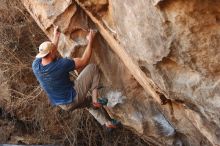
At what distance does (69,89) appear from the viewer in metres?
6.24

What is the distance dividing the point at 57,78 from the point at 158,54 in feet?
5.89

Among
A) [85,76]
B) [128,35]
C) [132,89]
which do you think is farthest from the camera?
[132,89]

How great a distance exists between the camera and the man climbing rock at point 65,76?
5848 millimetres

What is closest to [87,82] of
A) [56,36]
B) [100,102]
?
[100,102]

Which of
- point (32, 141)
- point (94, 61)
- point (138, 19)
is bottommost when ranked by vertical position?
point (32, 141)

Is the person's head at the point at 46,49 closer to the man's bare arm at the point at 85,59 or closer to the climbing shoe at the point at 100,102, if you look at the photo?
the man's bare arm at the point at 85,59

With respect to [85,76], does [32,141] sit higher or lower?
Result: lower

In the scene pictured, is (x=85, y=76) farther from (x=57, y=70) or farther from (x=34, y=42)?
(x=34, y=42)

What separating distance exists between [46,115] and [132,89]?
142 inches

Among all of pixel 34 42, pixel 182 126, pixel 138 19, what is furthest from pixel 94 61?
pixel 34 42

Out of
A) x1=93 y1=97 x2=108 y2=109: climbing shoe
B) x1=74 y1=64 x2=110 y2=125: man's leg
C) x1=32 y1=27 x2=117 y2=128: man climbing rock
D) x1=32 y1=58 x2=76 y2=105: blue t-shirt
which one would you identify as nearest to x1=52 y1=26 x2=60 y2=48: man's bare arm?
x1=32 y1=27 x2=117 y2=128: man climbing rock

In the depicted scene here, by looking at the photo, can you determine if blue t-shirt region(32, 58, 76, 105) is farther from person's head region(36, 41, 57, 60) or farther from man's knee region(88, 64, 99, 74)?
man's knee region(88, 64, 99, 74)

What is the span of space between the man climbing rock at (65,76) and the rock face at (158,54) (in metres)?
0.28

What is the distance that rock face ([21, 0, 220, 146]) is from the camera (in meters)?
4.19
